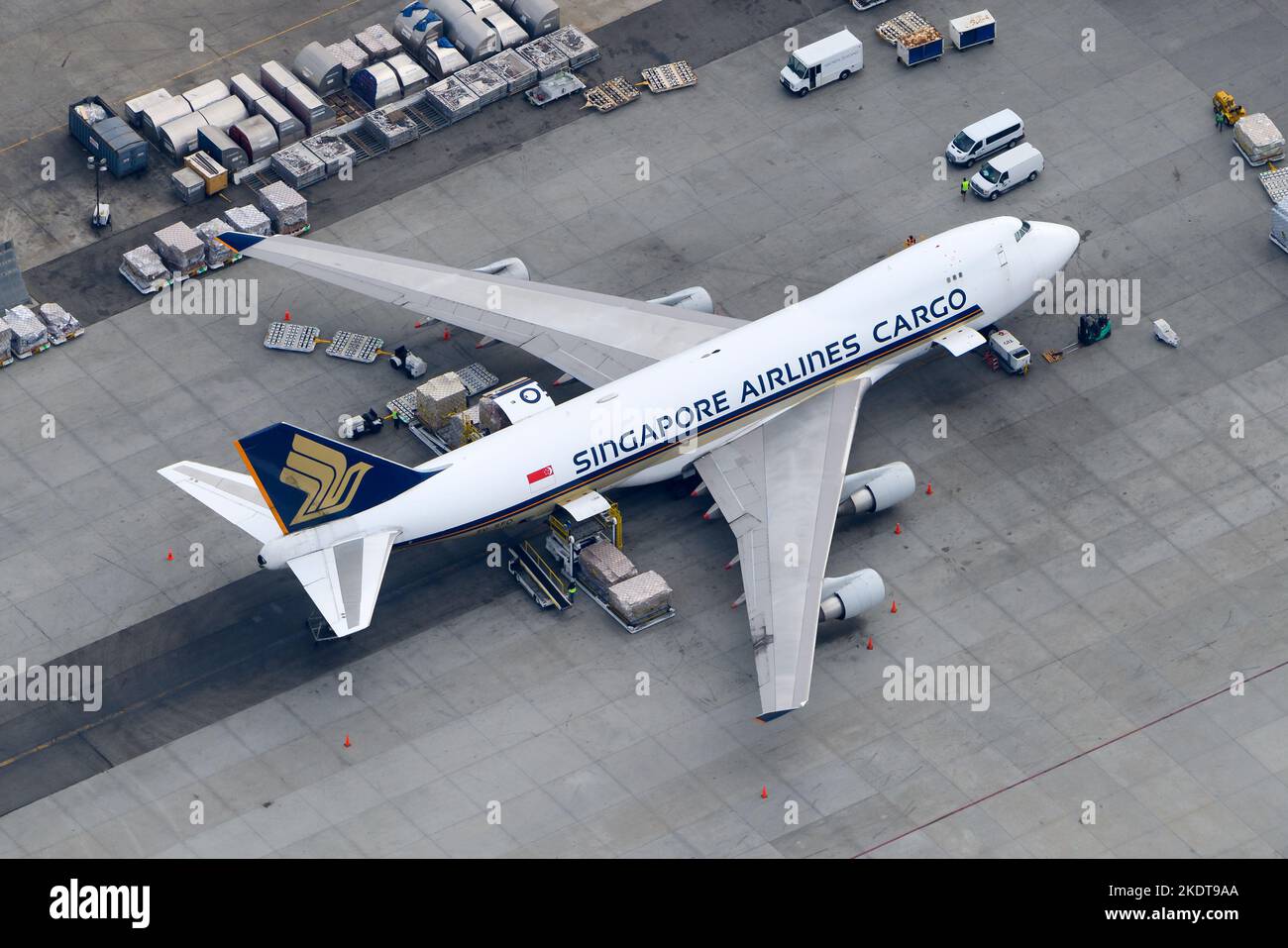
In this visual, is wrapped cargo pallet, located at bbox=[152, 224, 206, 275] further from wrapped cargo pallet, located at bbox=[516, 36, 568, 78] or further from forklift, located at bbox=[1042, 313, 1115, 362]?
forklift, located at bbox=[1042, 313, 1115, 362]

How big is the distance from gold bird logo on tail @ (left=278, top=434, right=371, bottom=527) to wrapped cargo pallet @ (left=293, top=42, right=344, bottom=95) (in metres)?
35.6

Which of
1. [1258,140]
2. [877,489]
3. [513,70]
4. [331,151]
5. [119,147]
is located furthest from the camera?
[513,70]

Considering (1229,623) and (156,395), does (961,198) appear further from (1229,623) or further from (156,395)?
(156,395)

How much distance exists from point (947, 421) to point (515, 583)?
21.5 metres

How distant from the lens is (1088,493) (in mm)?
112938

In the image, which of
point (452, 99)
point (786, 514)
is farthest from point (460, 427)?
point (452, 99)

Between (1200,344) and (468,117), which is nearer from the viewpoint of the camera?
(1200,344)

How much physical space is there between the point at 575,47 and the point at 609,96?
3.71 metres

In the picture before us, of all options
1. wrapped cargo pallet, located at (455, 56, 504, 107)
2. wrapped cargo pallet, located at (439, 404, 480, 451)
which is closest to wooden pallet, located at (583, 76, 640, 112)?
wrapped cargo pallet, located at (455, 56, 504, 107)

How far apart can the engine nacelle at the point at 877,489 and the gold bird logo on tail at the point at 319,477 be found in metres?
21.4

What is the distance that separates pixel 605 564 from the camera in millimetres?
108062

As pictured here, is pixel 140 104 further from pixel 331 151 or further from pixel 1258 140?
pixel 1258 140

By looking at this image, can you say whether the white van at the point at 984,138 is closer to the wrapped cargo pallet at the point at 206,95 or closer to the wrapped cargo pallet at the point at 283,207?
the wrapped cargo pallet at the point at 283,207

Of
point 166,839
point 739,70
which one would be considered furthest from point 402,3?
point 166,839
